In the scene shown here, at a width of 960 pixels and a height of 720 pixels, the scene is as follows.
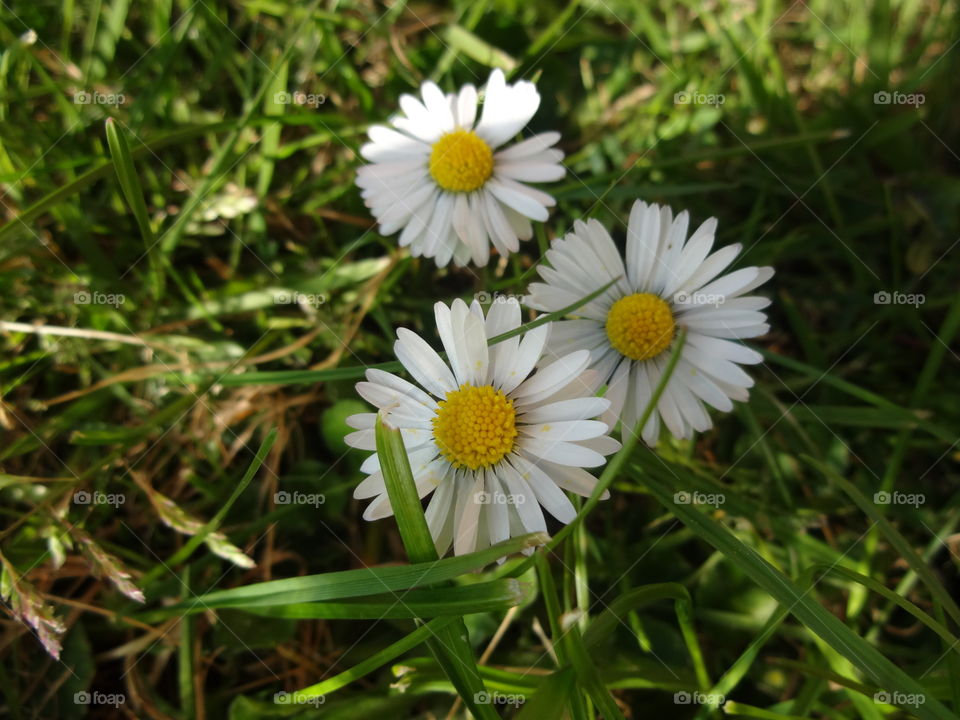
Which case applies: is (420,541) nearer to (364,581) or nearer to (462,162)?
(364,581)

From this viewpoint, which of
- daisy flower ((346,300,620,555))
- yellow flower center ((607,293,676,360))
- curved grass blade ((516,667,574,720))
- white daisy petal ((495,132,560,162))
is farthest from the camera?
white daisy petal ((495,132,560,162))

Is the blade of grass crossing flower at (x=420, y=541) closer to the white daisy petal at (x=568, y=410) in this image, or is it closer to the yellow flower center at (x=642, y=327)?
the white daisy petal at (x=568, y=410)

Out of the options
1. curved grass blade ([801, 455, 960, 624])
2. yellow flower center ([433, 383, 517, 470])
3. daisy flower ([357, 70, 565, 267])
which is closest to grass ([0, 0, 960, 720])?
curved grass blade ([801, 455, 960, 624])

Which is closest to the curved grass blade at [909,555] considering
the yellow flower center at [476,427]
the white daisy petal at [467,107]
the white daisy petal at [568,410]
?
the white daisy petal at [568,410]

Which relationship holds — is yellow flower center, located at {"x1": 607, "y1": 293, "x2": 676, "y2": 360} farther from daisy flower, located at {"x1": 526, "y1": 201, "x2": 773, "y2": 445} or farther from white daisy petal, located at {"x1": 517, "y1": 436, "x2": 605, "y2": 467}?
white daisy petal, located at {"x1": 517, "y1": 436, "x2": 605, "y2": 467}

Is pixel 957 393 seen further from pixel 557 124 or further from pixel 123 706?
pixel 123 706

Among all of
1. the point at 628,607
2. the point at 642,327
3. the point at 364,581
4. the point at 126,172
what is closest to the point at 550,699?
the point at 628,607
